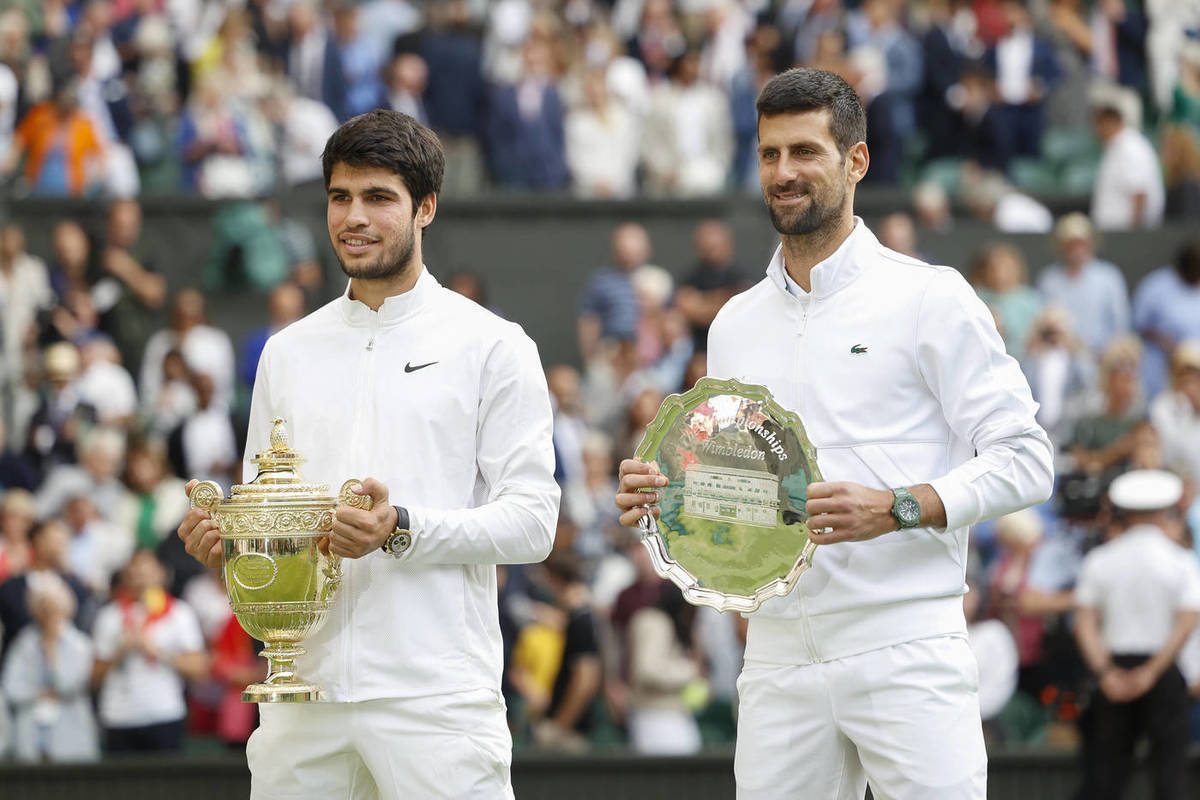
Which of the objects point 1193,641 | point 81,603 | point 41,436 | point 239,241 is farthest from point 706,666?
point 239,241

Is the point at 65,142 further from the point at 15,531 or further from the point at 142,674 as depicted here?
the point at 142,674

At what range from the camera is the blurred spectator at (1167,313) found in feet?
44.3

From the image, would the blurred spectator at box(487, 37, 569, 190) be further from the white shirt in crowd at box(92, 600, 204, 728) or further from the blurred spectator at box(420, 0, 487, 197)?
the white shirt in crowd at box(92, 600, 204, 728)

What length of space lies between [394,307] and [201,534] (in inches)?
28.1

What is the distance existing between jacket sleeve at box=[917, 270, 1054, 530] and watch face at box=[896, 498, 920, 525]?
0.09 meters

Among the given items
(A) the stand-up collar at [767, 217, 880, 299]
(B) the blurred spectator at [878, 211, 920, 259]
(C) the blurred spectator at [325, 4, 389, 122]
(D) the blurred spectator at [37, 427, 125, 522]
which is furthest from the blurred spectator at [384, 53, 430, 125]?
(A) the stand-up collar at [767, 217, 880, 299]

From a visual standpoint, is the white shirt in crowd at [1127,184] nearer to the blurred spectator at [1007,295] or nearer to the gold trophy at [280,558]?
the blurred spectator at [1007,295]

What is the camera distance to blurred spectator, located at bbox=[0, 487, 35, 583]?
1083 cm

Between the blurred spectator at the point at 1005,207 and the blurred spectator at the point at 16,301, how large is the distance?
683cm

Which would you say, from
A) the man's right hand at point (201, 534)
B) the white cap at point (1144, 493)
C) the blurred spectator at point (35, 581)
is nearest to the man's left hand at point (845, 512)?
the man's right hand at point (201, 534)

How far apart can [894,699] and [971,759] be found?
218 millimetres

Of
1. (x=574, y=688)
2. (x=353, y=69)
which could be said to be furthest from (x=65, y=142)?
(x=574, y=688)

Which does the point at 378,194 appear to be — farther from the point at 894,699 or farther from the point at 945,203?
the point at 945,203

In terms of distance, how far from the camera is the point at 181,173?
15.0 m
